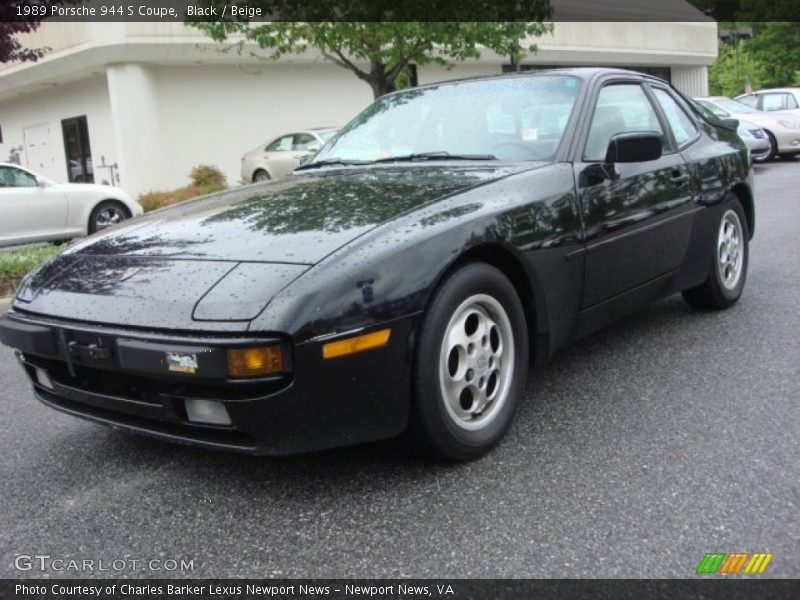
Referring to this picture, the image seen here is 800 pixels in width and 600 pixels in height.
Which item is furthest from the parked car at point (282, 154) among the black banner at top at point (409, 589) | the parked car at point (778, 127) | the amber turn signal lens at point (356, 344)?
the black banner at top at point (409, 589)

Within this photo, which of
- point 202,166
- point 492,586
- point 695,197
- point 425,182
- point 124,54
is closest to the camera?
point 492,586

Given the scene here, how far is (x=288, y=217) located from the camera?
10.0 feet

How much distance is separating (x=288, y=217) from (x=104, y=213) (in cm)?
950

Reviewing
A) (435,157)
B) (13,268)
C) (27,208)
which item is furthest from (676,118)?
(27,208)

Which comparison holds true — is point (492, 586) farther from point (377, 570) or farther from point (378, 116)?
point (378, 116)

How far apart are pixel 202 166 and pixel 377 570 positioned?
17.6 metres

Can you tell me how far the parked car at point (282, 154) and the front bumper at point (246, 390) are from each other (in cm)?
1307

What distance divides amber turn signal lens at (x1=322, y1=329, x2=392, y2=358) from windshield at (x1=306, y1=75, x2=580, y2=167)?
1.42 meters

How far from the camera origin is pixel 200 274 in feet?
8.71

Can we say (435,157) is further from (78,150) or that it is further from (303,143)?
(78,150)

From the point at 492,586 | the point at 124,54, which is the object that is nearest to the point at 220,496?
the point at 492,586

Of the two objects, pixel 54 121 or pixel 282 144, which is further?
pixel 54 121

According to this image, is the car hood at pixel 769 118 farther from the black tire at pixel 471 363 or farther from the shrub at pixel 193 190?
the black tire at pixel 471 363

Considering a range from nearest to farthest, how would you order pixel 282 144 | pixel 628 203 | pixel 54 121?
pixel 628 203 → pixel 282 144 → pixel 54 121
